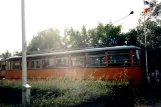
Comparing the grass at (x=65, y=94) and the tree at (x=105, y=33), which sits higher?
the tree at (x=105, y=33)

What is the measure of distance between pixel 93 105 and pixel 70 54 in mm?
11296

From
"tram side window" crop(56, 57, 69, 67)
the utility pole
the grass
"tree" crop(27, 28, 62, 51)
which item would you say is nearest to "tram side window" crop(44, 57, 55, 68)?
"tram side window" crop(56, 57, 69, 67)

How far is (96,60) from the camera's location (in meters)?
16.4

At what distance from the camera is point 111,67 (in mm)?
15570

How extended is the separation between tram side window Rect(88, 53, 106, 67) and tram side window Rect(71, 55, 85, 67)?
745mm

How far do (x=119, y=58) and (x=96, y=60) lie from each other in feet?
6.67

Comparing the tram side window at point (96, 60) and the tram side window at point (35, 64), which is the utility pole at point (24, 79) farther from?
the tram side window at point (35, 64)

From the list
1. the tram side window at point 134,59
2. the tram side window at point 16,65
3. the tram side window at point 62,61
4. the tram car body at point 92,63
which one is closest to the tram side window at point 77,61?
the tram car body at point 92,63

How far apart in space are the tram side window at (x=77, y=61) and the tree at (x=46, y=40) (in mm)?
44736

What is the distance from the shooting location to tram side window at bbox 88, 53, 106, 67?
1605cm

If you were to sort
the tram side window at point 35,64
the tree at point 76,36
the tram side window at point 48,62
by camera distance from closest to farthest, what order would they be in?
the tram side window at point 48,62 → the tram side window at point 35,64 → the tree at point 76,36

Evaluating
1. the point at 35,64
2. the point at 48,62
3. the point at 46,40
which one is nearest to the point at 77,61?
the point at 48,62

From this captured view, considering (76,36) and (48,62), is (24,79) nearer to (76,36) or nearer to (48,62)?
(48,62)

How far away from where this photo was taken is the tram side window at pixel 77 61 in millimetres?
17278
